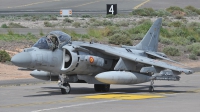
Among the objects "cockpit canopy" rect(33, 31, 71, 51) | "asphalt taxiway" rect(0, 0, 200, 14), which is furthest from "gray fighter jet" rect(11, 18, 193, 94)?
"asphalt taxiway" rect(0, 0, 200, 14)

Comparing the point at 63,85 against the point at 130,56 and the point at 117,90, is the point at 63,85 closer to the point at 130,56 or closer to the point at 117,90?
the point at 130,56

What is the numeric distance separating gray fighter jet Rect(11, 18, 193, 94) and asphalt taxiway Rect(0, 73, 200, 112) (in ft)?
2.09

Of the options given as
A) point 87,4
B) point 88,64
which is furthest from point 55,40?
point 87,4

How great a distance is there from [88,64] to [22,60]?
3098mm

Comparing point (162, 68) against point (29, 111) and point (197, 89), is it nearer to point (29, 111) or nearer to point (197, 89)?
point (197, 89)

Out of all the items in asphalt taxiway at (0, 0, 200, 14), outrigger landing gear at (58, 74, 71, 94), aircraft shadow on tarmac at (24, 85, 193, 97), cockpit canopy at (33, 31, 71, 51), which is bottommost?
asphalt taxiway at (0, 0, 200, 14)

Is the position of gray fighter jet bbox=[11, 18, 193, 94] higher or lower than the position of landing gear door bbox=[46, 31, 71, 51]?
lower

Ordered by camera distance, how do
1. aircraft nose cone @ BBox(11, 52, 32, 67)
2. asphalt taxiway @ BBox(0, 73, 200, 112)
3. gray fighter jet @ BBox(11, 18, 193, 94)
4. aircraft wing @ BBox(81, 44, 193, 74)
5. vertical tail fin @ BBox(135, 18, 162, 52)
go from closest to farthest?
asphalt taxiway @ BBox(0, 73, 200, 112)
aircraft nose cone @ BBox(11, 52, 32, 67)
gray fighter jet @ BBox(11, 18, 193, 94)
aircraft wing @ BBox(81, 44, 193, 74)
vertical tail fin @ BBox(135, 18, 162, 52)

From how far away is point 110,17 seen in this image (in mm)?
78500

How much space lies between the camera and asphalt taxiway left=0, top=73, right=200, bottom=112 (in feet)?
59.5

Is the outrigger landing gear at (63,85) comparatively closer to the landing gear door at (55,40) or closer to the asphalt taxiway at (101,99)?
the asphalt taxiway at (101,99)

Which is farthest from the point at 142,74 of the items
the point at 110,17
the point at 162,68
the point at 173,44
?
the point at 110,17

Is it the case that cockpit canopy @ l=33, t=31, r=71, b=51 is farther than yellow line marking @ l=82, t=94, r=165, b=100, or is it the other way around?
cockpit canopy @ l=33, t=31, r=71, b=51

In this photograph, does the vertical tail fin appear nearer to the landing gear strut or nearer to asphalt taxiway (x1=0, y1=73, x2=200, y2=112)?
asphalt taxiway (x1=0, y1=73, x2=200, y2=112)
